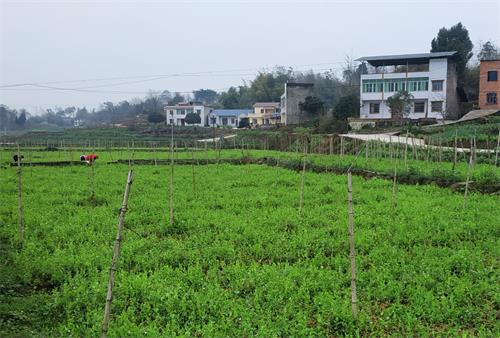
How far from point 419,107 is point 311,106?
14.3 meters

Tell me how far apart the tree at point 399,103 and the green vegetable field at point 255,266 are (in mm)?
33752

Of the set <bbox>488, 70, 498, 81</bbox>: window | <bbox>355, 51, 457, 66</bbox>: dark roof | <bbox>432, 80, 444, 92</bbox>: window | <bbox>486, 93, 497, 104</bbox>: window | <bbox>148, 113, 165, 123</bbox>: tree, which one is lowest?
<bbox>148, 113, 165, 123</bbox>: tree

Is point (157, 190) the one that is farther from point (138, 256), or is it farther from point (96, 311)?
point (96, 311)

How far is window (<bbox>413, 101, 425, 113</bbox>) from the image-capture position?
169 feet

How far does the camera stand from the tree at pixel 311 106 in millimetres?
61500

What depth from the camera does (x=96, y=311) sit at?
6.79 meters

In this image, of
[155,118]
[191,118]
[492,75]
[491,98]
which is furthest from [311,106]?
[155,118]

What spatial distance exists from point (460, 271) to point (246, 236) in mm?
4309

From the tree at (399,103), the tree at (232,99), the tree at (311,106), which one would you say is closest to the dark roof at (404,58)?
the tree at (399,103)

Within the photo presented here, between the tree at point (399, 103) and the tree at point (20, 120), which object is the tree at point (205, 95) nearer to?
the tree at point (20, 120)

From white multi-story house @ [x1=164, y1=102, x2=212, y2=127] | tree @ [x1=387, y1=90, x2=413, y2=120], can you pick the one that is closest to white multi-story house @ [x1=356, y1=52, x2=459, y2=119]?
tree @ [x1=387, y1=90, x2=413, y2=120]

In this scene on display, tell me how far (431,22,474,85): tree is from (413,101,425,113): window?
24.6 feet

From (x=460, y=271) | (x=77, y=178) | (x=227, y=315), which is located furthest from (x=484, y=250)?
(x=77, y=178)

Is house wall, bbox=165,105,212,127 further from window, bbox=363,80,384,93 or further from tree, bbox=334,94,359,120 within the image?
window, bbox=363,80,384,93
